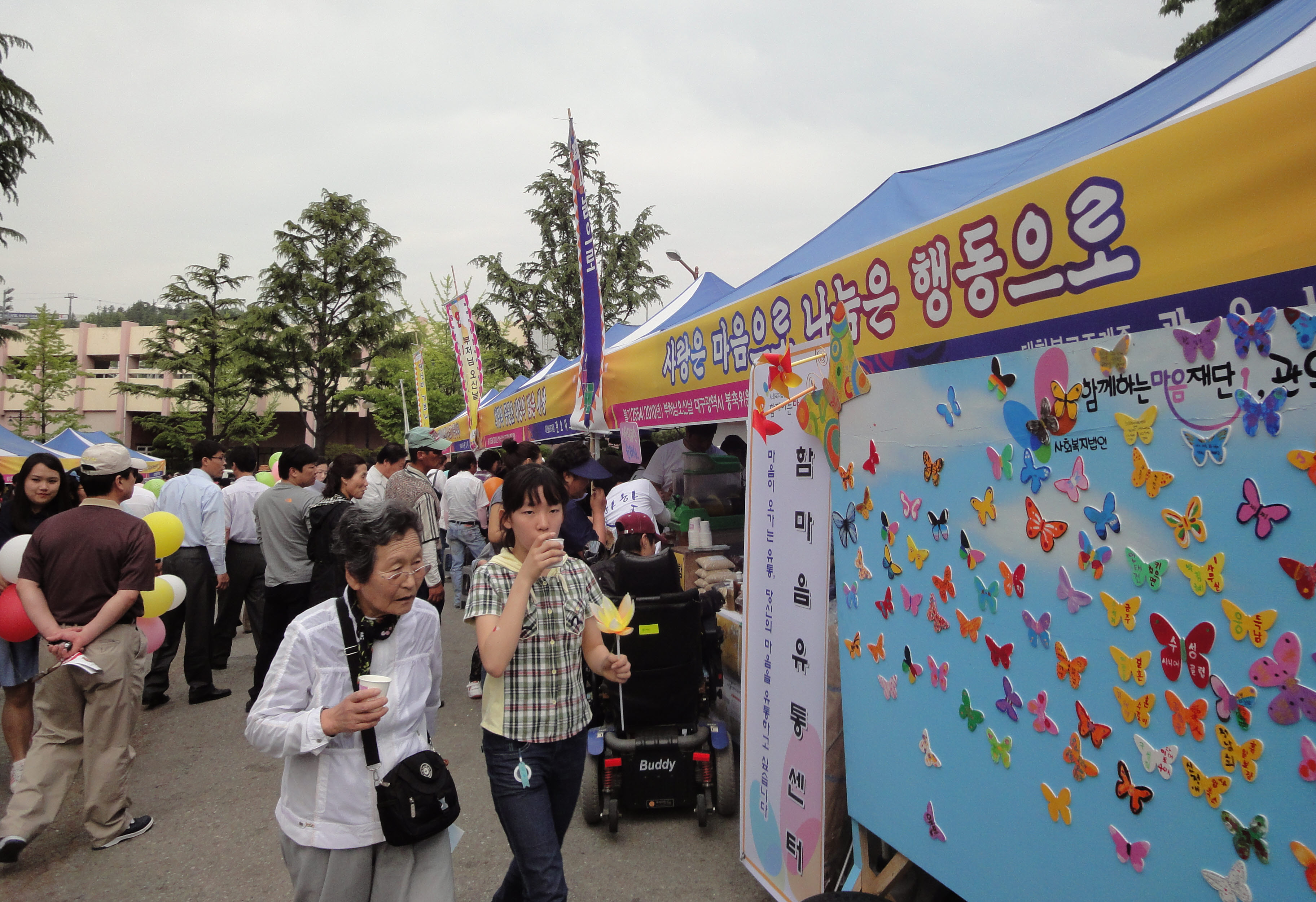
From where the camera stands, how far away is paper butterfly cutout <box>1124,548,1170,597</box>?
1675 mm

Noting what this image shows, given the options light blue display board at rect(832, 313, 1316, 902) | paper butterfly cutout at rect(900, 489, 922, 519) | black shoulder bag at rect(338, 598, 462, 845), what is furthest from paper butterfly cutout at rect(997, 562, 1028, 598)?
black shoulder bag at rect(338, 598, 462, 845)

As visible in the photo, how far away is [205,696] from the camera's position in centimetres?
596

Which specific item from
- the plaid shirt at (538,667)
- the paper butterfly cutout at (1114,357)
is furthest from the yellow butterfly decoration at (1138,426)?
the plaid shirt at (538,667)

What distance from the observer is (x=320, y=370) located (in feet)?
103

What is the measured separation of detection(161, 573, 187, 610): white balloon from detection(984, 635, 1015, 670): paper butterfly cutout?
5254 millimetres

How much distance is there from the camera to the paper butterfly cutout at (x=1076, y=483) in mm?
1852

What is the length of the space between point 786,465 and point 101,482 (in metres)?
3.29

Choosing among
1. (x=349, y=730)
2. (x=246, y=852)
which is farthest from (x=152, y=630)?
(x=349, y=730)

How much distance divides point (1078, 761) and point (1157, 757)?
0.20 meters

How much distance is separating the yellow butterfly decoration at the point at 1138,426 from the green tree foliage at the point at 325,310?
31866 mm

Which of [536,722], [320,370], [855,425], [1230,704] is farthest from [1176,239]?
[320,370]

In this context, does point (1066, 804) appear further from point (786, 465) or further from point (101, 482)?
point (101, 482)

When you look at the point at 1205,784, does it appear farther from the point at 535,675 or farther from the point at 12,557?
the point at 12,557

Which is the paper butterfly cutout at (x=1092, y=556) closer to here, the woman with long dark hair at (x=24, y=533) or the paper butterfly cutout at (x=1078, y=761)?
the paper butterfly cutout at (x=1078, y=761)
